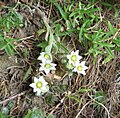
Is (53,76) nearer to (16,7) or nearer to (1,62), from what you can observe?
(1,62)

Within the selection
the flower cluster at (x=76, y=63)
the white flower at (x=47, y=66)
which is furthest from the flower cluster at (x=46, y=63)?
the flower cluster at (x=76, y=63)

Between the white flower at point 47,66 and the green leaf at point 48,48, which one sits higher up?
the green leaf at point 48,48

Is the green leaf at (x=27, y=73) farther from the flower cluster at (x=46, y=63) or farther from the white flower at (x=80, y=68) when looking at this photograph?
the white flower at (x=80, y=68)

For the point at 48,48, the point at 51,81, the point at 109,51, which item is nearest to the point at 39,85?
the point at 51,81

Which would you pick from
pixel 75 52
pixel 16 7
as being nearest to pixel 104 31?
pixel 75 52

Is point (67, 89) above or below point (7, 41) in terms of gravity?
below

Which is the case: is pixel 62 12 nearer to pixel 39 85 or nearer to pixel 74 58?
pixel 74 58
